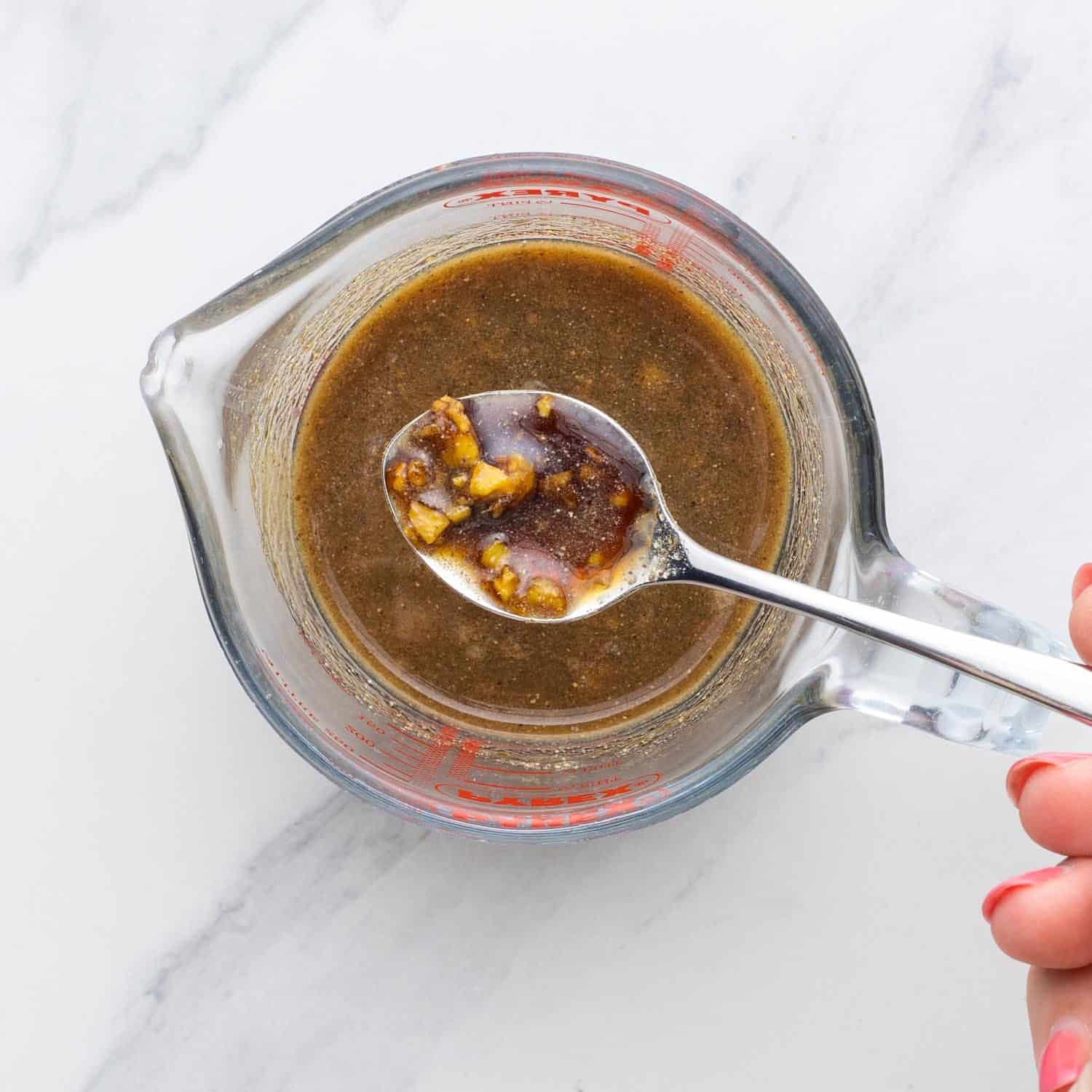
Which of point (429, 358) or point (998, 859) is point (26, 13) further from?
point (998, 859)

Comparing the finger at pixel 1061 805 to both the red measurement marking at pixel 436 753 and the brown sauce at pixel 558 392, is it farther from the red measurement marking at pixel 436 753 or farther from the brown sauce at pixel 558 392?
the red measurement marking at pixel 436 753

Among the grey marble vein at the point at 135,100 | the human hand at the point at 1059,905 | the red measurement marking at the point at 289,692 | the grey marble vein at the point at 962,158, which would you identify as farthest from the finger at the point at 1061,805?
the grey marble vein at the point at 135,100

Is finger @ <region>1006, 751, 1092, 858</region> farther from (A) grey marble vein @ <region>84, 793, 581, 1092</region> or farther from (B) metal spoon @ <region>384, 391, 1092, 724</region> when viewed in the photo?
(A) grey marble vein @ <region>84, 793, 581, 1092</region>

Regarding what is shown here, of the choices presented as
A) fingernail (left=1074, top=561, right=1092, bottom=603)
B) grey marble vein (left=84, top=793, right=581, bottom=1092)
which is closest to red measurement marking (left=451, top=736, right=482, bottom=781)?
grey marble vein (left=84, top=793, right=581, bottom=1092)

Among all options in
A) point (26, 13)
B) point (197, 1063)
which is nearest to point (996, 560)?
point (197, 1063)

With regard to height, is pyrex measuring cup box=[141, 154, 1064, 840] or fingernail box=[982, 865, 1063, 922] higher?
pyrex measuring cup box=[141, 154, 1064, 840]

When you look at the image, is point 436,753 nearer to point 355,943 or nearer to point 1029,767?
point 355,943
